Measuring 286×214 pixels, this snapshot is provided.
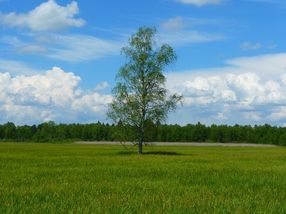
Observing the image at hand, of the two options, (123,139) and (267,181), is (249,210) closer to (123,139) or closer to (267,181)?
(267,181)

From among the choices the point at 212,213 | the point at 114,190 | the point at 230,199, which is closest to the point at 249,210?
the point at 212,213

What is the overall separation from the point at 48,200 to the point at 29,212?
2.70m

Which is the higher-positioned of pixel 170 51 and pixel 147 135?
pixel 170 51

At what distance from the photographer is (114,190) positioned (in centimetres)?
1856

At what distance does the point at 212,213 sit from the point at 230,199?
3503 mm

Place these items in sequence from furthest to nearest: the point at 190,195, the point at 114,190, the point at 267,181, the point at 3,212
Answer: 1. the point at 267,181
2. the point at 114,190
3. the point at 190,195
4. the point at 3,212

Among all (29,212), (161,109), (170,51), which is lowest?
(29,212)

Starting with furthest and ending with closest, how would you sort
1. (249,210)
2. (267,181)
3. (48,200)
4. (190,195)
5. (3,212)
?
(267,181) → (190,195) → (48,200) → (249,210) → (3,212)

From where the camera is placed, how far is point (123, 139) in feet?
231

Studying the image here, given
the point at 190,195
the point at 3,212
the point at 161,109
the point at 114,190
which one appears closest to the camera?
the point at 3,212

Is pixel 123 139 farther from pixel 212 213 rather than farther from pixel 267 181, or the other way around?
pixel 212 213

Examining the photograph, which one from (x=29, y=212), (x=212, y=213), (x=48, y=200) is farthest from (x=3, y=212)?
(x=212, y=213)

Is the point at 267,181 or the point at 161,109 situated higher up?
the point at 161,109

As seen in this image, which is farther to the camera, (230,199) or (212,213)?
(230,199)
